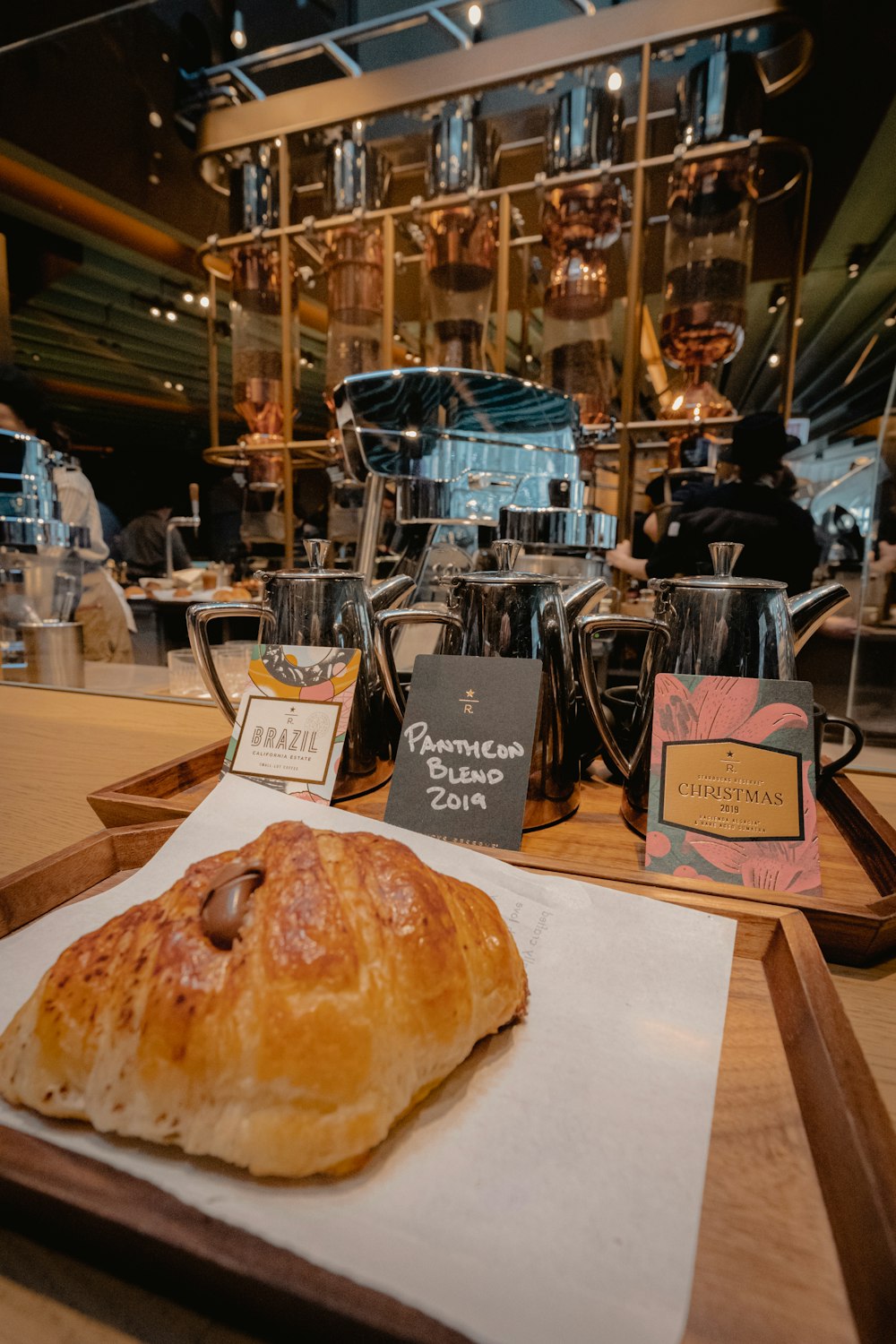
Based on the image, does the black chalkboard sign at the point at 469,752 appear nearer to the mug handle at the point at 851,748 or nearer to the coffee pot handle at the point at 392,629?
the coffee pot handle at the point at 392,629

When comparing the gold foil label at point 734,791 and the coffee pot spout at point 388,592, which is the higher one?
the coffee pot spout at point 388,592

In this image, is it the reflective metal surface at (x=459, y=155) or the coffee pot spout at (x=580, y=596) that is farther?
the reflective metal surface at (x=459, y=155)

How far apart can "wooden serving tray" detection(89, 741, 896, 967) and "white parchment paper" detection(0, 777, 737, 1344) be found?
8 cm

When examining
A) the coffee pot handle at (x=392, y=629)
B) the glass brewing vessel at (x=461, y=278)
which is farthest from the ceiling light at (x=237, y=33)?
the coffee pot handle at (x=392, y=629)

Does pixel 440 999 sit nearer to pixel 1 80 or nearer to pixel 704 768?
pixel 704 768

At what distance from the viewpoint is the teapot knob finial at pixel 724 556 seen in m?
0.78

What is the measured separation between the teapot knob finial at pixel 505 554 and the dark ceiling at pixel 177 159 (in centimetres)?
273

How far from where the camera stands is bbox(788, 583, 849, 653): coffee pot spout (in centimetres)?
81

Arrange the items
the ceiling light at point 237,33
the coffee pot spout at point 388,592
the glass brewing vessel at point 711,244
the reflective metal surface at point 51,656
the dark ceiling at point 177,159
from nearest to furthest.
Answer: the coffee pot spout at point 388,592
the reflective metal surface at point 51,656
the glass brewing vessel at point 711,244
the dark ceiling at point 177,159
the ceiling light at point 237,33

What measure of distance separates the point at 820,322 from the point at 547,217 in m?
5.30

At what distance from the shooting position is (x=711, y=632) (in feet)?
2.50

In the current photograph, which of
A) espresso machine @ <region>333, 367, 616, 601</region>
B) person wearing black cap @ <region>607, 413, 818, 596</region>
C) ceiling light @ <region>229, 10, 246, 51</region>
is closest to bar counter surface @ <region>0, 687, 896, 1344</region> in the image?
espresso machine @ <region>333, 367, 616, 601</region>

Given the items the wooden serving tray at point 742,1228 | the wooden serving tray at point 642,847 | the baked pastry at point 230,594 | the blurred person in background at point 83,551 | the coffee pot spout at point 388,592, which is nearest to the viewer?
the wooden serving tray at point 742,1228

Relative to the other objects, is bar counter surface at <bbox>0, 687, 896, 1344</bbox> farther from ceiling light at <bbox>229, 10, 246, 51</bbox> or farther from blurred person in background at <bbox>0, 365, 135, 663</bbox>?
ceiling light at <bbox>229, 10, 246, 51</bbox>
